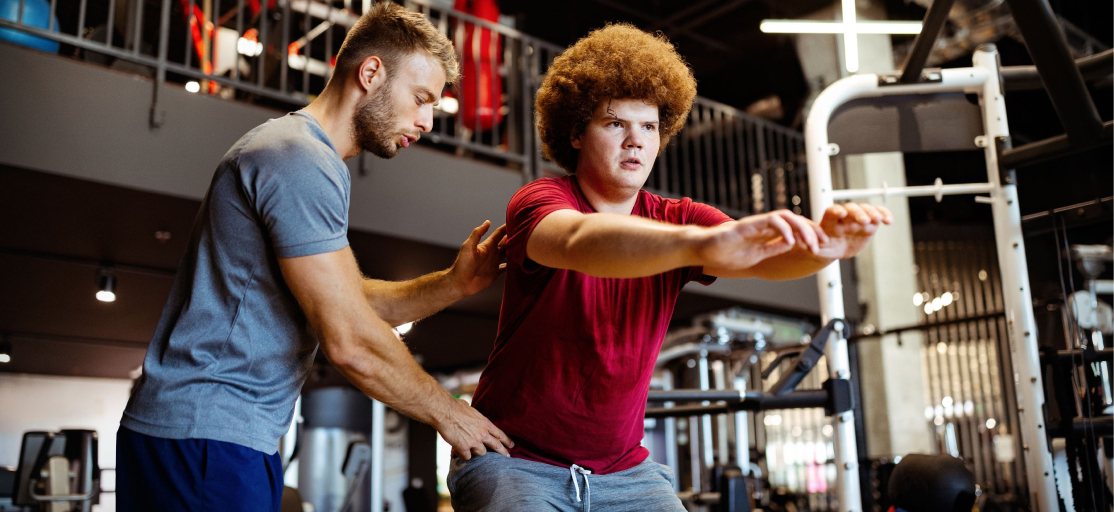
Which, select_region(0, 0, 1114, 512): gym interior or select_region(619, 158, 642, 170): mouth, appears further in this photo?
select_region(0, 0, 1114, 512): gym interior

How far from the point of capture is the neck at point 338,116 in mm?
1680

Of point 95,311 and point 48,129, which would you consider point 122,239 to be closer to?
point 48,129

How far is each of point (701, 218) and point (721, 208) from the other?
5.64 metres

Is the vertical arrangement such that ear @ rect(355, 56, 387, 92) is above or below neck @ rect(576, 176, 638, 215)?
above

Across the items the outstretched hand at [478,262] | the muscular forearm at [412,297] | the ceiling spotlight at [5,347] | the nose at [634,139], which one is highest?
the ceiling spotlight at [5,347]

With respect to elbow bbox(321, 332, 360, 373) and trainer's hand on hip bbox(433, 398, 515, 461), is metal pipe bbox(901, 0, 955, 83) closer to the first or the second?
trainer's hand on hip bbox(433, 398, 515, 461)

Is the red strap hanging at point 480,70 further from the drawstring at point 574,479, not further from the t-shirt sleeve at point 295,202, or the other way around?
the drawstring at point 574,479

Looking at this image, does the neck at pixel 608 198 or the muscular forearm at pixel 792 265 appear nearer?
the muscular forearm at pixel 792 265

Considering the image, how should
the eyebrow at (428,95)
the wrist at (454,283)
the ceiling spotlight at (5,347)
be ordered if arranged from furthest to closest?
Answer: the ceiling spotlight at (5,347), the wrist at (454,283), the eyebrow at (428,95)

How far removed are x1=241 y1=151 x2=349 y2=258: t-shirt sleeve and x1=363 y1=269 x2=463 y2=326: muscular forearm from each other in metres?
0.47

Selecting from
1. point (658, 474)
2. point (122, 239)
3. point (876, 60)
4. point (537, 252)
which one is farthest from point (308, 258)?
point (876, 60)

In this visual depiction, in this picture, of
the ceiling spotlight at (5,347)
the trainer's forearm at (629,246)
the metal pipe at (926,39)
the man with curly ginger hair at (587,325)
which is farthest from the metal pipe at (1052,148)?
the ceiling spotlight at (5,347)

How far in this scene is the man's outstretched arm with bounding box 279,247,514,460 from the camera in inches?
56.3

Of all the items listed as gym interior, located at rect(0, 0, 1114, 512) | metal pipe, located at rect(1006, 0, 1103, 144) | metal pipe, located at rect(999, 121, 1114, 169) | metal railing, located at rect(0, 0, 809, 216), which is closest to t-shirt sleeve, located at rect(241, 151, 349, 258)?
gym interior, located at rect(0, 0, 1114, 512)
